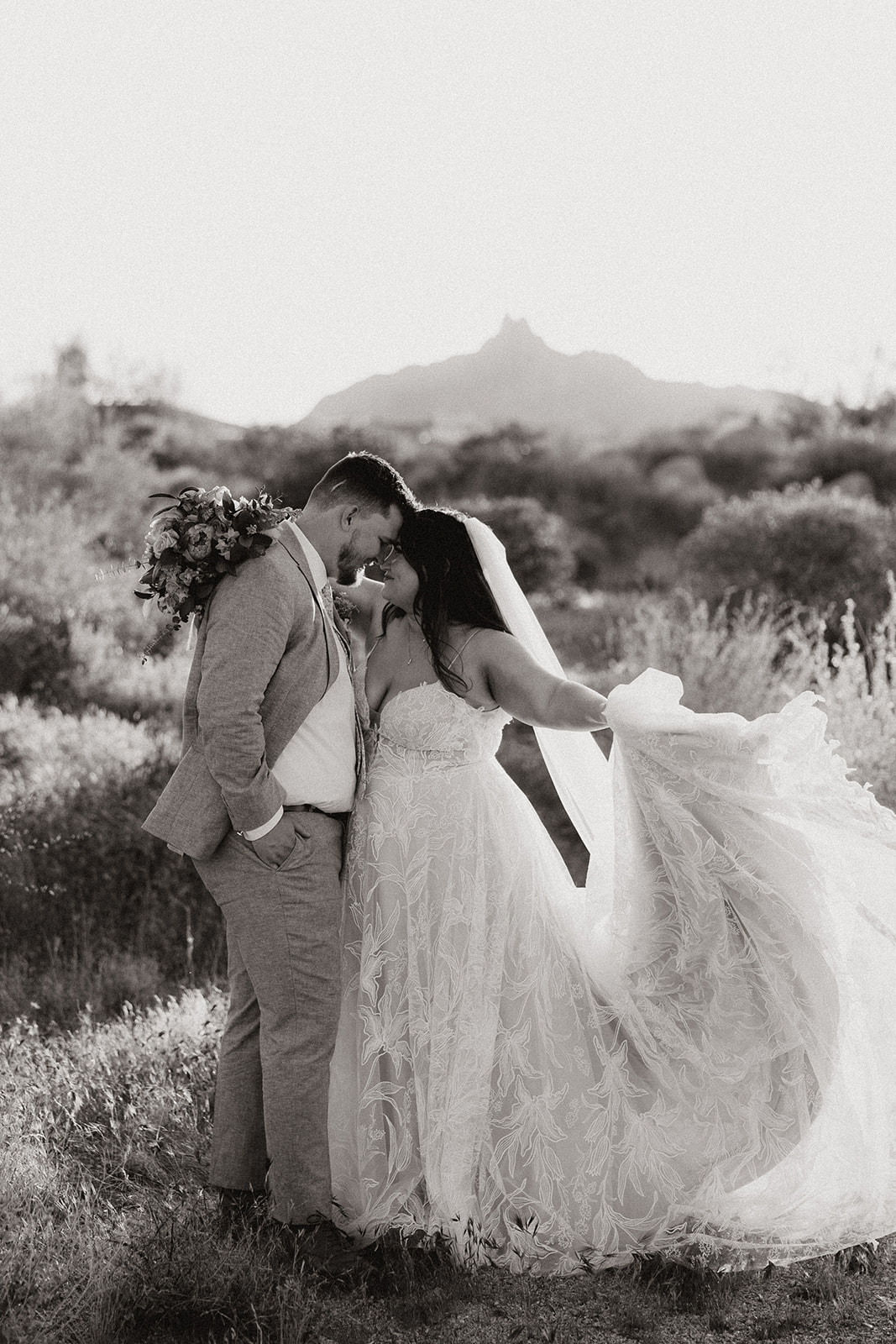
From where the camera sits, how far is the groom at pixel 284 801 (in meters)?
3.32

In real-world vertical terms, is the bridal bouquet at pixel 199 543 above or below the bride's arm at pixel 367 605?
above

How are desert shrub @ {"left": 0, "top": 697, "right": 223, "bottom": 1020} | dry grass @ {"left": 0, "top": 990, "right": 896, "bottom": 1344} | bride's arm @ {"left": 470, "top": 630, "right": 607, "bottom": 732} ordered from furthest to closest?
desert shrub @ {"left": 0, "top": 697, "right": 223, "bottom": 1020}
bride's arm @ {"left": 470, "top": 630, "right": 607, "bottom": 732}
dry grass @ {"left": 0, "top": 990, "right": 896, "bottom": 1344}

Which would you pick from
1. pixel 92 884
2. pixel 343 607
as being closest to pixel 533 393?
pixel 92 884

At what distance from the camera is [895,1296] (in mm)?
3572

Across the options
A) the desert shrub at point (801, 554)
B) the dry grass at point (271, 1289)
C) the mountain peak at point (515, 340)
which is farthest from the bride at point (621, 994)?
the mountain peak at point (515, 340)

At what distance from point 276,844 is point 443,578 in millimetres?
Result: 1022

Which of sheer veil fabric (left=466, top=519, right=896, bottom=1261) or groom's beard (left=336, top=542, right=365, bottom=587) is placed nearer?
sheer veil fabric (left=466, top=519, right=896, bottom=1261)

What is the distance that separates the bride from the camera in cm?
354

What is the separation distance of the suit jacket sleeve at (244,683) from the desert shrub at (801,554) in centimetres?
1073

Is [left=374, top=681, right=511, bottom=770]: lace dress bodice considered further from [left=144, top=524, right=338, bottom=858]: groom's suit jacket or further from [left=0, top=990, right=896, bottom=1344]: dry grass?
[left=0, top=990, right=896, bottom=1344]: dry grass

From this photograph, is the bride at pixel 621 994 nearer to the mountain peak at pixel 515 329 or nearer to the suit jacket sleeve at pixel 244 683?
the suit jacket sleeve at pixel 244 683

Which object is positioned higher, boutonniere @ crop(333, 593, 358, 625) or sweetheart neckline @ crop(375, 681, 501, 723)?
boutonniere @ crop(333, 593, 358, 625)

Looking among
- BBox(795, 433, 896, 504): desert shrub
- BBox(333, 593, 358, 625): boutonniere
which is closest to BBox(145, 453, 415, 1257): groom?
BBox(333, 593, 358, 625): boutonniere

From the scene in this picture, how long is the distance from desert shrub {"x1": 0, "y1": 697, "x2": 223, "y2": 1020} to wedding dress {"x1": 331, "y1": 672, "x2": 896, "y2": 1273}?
8.05 feet
